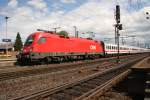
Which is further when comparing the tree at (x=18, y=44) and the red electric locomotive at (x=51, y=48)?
the tree at (x=18, y=44)

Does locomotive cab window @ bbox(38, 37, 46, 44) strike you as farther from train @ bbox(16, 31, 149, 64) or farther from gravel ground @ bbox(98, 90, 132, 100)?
gravel ground @ bbox(98, 90, 132, 100)

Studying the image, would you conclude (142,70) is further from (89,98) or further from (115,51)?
(115,51)

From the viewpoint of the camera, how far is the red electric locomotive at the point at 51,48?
965 inches

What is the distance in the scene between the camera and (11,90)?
420 inches

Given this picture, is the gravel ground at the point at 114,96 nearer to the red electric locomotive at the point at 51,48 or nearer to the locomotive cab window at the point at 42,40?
the red electric locomotive at the point at 51,48

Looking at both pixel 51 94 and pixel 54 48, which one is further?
pixel 54 48

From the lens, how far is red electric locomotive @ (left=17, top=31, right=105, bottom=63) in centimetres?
2450

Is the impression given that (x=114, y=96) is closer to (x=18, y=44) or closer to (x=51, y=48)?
(x=51, y=48)

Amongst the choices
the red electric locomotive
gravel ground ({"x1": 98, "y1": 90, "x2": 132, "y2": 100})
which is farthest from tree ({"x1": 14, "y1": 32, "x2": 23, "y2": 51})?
gravel ground ({"x1": 98, "y1": 90, "x2": 132, "y2": 100})

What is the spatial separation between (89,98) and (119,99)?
45.4 inches

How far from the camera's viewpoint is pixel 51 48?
26.9 meters

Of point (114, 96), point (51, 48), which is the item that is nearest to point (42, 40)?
point (51, 48)

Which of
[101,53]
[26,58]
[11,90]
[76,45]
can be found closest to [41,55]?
[26,58]

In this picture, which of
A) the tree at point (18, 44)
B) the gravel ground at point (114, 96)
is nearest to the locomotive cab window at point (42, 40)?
the gravel ground at point (114, 96)
